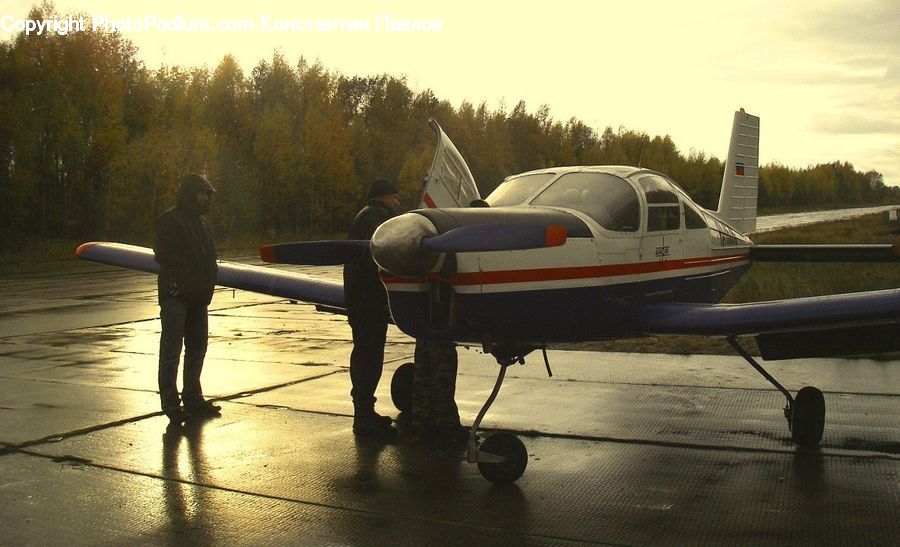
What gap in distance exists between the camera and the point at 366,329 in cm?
709

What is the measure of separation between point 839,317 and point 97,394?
6.53 m

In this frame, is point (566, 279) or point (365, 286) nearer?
point (566, 279)

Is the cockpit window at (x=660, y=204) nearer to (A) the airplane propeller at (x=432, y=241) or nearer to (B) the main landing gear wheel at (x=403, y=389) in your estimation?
(A) the airplane propeller at (x=432, y=241)

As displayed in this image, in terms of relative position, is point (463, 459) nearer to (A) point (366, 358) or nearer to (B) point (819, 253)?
(A) point (366, 358)

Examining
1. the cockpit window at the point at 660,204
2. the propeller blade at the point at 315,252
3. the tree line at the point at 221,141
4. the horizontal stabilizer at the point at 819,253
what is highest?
the tree line at the point at 221,141

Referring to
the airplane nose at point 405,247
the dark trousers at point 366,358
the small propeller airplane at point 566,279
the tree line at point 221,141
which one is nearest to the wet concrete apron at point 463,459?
the dark trousers at point 366,358

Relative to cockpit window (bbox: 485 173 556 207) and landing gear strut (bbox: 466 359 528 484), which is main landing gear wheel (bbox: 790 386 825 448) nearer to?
landing gear strut (bbox: 466 359 528 484)

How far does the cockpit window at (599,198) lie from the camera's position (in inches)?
254

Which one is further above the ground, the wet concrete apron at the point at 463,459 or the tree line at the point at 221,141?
the tree line at the point at 221,141

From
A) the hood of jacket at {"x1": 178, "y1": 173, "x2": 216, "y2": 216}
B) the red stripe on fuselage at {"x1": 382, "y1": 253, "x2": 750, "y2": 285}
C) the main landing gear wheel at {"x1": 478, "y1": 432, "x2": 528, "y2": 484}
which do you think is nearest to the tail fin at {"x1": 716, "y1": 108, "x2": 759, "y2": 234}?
the red stripe on fuselage at {"x1": 382, "y1": 253, "x2": 750, "y2": 285}

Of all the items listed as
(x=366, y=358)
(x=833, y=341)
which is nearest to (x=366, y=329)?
(x=366, y=358)

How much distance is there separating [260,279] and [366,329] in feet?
7.09

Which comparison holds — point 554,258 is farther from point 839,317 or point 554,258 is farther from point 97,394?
point 97,394

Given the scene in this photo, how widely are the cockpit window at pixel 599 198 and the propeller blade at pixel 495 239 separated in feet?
3.79
